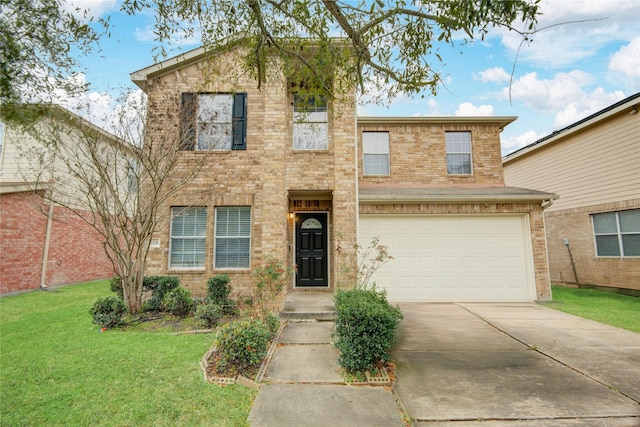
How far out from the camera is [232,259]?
821cm

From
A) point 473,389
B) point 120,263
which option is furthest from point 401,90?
point 120,263

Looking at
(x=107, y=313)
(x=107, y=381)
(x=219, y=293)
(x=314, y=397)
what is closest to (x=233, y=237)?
(x=219, y=293)

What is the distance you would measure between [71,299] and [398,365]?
9481mm

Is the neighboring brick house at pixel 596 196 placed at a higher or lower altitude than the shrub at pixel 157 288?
higher

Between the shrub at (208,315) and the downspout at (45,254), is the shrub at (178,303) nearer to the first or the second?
the shrub at (208,315)

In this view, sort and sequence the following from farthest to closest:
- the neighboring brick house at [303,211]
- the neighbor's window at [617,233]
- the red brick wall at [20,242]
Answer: the neighbor's window at [617,233], the red brick wall at [20,242], the neighboring brick house at [303,211]

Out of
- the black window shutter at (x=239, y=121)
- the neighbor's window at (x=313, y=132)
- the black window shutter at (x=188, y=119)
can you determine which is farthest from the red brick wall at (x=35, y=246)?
the neighbor's window at (x=313, y=132)

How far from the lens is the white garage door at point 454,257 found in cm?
866

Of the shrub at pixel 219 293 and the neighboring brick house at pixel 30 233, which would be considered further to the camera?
the neighboring brick house at pixel 30 233

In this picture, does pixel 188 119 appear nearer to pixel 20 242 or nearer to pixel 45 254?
pixel 20 242

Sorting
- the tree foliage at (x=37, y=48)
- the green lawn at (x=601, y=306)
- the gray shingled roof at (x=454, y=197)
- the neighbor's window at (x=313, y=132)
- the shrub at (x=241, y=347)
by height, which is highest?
the neighbor's window at (x=313, y=132)

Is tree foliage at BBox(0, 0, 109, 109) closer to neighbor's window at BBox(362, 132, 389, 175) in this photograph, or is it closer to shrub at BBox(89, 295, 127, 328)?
shrub at BBox(89, 295, 127, 328)

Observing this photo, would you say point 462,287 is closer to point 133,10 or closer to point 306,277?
point 306,277

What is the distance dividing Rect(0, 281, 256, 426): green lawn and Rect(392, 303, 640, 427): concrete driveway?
210 centimetres
